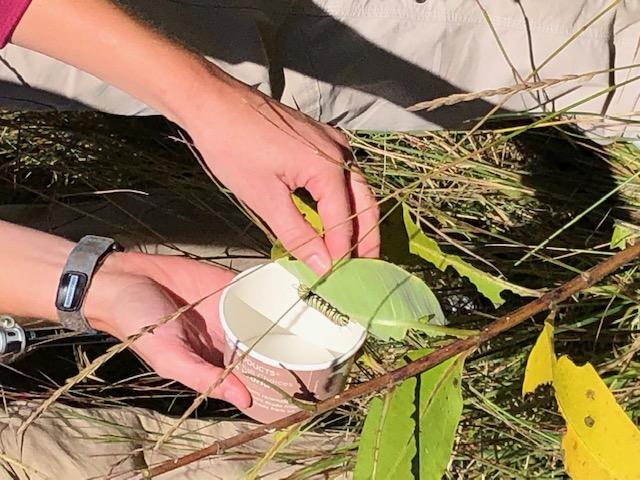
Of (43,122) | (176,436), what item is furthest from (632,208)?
(43,122)

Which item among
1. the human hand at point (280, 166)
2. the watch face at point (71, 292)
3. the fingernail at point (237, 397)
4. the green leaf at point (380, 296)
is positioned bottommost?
the fingernail at point (237, 397)

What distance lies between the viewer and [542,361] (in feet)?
1.96

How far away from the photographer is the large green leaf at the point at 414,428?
1.95 feet

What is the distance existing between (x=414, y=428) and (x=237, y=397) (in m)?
0.29

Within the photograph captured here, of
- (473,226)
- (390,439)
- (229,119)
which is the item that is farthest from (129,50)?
(473,226)

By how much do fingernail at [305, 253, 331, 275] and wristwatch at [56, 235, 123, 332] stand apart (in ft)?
1.14

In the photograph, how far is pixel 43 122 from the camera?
56.9 inches

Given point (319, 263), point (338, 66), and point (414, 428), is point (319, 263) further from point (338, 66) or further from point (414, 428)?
point (338, 66)

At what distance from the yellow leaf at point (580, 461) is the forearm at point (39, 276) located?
0.60 m

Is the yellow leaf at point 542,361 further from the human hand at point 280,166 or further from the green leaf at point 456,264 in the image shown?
the human hand at point 280,166

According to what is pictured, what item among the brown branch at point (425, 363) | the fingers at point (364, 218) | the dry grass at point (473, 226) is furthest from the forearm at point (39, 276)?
the brown branch at point (425, 363)

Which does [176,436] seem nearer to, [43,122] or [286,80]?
[286,80]

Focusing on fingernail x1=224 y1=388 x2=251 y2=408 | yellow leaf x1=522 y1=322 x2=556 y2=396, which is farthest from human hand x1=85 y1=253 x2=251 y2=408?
yellow leaf x1=522 y1=322 x2=556 y2=396

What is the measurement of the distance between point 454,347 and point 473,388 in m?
0.51
